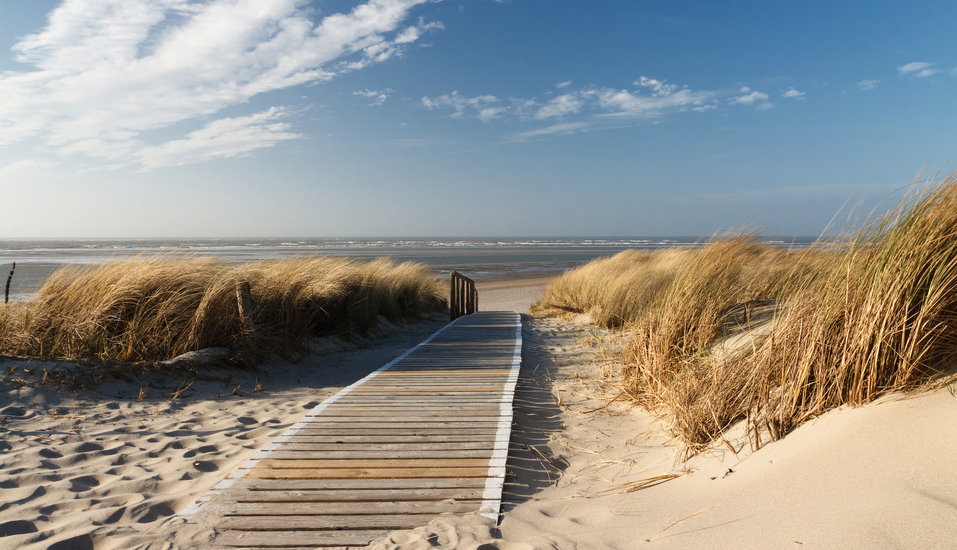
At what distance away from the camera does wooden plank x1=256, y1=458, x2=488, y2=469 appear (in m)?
2.93

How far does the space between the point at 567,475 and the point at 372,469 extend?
121 cm

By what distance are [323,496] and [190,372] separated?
337 cm

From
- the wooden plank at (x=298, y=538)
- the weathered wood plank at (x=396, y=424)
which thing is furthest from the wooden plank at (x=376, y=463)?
the wooden plank at (x=298, y=538)

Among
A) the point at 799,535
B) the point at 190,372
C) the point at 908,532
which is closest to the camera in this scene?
the point at 908,532

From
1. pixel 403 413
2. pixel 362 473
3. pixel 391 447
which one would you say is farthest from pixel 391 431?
pixel 362 473

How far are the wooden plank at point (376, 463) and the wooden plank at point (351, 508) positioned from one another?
412 mm

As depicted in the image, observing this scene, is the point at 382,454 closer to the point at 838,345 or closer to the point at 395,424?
the point at 395,424

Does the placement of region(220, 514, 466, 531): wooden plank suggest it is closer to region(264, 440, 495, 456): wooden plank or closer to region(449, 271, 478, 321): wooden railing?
region(264, 440, 495, 456): wooden plank

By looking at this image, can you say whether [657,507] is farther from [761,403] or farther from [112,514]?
[112,514]

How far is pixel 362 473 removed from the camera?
285 cm

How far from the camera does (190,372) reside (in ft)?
16.7

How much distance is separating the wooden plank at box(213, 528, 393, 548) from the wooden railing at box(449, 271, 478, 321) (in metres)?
9.15

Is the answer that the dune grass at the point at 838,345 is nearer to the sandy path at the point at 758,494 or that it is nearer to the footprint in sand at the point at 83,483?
the sandy path at the point at 758,494

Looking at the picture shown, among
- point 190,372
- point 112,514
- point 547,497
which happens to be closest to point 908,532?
point 547,497
